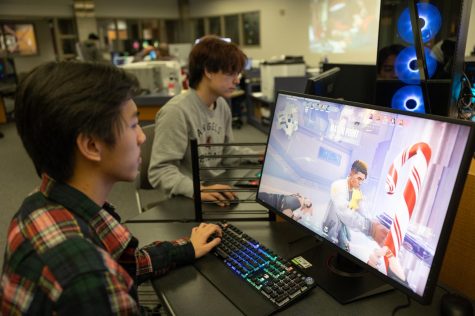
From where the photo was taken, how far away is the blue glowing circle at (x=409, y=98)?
4.35 feet

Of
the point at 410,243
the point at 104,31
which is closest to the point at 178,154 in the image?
the point at 410,243

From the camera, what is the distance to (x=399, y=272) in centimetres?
72

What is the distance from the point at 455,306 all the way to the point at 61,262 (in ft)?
2.48

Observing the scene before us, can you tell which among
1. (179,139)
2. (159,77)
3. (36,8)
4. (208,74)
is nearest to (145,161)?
(179,139)

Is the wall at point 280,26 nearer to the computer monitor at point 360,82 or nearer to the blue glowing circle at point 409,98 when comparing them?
the computer monitor at point 360,82

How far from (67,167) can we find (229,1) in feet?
33.9

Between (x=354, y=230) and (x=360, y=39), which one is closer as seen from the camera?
(x=354, y=230)

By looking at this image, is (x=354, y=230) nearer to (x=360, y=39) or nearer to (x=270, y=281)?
(x=270, y=281)

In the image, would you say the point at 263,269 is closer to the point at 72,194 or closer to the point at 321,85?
the point at 72,194

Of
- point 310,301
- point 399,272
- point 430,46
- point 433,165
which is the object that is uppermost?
point 430,46

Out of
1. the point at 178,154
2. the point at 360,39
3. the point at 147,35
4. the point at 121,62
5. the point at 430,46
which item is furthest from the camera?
the point at 147,35

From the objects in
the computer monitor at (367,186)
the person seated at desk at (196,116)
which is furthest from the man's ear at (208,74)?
the computer monitor at (367,186)

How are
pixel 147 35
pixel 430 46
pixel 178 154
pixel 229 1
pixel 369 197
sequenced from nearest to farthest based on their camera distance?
pixel 369 197 → pixel 430 46 → pixel 178 154 → pixel 229 1 → pixel 147 35

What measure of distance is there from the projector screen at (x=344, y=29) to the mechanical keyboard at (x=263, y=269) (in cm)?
677
